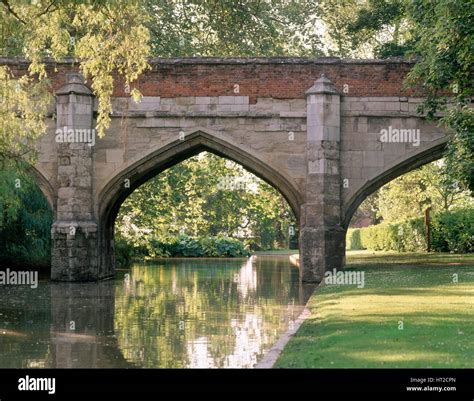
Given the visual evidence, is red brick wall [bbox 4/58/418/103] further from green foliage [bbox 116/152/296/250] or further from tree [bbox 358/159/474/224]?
tree [bbox 358/159/474/224]

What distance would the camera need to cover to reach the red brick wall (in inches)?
750

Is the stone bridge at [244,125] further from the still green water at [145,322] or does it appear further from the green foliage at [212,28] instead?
the green foliage at [212,28]

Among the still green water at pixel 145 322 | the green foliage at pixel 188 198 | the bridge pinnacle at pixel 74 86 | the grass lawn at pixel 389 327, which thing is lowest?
the still green water at pixel 145 322

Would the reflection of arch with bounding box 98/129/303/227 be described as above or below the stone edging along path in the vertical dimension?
above

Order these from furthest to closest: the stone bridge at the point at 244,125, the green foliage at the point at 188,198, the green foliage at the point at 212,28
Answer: the green foliage at the point at 188,198 → the green foliage at the point at 212,28 → the stone bridge at the point at 244,125

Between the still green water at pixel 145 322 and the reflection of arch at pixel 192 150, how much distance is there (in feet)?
6.25

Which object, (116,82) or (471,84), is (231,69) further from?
(471,84)

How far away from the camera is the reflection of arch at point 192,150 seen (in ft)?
63.1

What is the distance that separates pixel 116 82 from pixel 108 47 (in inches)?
263

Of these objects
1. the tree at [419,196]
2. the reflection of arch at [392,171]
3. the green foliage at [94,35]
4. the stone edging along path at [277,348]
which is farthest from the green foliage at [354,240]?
the stone edging along path at [277,348]

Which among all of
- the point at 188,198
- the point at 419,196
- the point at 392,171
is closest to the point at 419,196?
the point at 419,196

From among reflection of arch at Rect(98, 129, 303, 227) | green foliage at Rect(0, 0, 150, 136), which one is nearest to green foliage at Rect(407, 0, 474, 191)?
reflection of arch at Rect(98, 129, 303, 227)

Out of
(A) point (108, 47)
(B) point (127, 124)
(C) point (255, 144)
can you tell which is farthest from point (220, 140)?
(A) point (108, 47)

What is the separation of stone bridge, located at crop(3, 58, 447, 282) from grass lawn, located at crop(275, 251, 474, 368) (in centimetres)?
427
